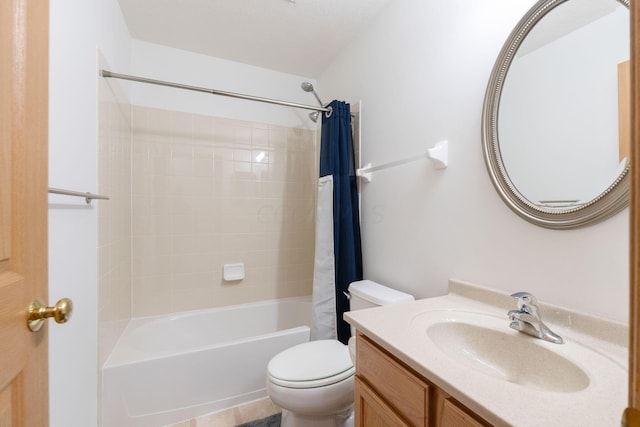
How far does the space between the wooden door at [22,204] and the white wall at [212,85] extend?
1619 millimetres

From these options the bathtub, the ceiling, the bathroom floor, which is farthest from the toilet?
the ceiling

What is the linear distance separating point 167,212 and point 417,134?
1826mm

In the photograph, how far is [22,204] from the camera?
1.67 ft

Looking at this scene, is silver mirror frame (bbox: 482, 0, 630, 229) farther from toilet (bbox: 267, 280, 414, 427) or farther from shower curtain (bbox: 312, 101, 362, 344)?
shower curtain (bbox: 312, 101, 362, 344)

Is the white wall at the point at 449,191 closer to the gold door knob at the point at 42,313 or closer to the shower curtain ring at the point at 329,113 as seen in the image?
the shower curtain ring at the point at 329,113

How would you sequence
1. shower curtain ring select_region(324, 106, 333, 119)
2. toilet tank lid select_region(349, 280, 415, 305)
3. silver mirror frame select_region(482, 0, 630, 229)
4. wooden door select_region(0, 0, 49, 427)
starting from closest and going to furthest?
1. wooden door select_region(0, 0, 49, 427)
2. silver mirror frame select_region(482, 0, 630, 229)
3. toilet tank lid select_region(349, 280, 415, 305)
4. shower curtain ring select_region(324, 106, 333, 119)

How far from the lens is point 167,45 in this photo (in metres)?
2.01

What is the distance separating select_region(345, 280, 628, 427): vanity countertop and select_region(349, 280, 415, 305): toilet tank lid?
237 mm

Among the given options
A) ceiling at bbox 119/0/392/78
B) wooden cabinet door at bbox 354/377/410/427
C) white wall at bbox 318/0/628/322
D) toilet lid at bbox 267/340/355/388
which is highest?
ceiling at bbox 119/0/392/78

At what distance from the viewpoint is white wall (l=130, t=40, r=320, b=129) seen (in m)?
1.98

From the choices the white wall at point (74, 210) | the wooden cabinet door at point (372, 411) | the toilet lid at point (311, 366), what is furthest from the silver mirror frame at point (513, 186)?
the white wall at point (74, 210)

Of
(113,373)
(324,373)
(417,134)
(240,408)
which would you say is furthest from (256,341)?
(417,134)

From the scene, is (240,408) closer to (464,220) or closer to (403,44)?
(464,220)

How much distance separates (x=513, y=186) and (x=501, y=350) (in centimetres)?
56
